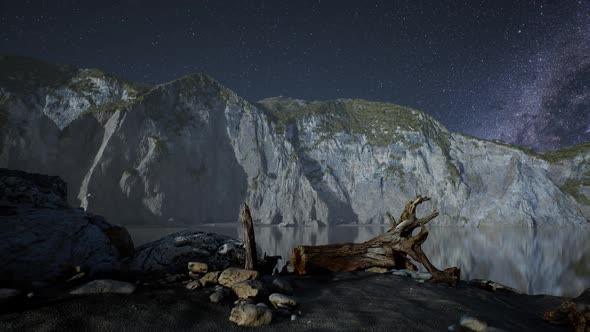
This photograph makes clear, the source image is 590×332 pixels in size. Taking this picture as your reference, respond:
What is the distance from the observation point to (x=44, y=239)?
648 cm

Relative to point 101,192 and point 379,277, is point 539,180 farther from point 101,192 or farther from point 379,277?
point 101,192

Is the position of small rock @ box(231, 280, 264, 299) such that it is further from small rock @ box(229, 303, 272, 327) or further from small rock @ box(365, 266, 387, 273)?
small rock @ box(365, 266, 387, 273)

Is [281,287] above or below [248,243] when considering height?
below

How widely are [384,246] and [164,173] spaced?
71870 millimetres

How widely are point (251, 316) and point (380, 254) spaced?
241 inches

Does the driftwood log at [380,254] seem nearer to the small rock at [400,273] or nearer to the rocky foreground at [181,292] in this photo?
the small rock at [400,273]

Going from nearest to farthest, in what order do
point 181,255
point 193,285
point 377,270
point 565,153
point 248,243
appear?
point 193,285
point 248,243
point 181,255
point 377,270
point 565,153

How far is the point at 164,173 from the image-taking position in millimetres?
72750

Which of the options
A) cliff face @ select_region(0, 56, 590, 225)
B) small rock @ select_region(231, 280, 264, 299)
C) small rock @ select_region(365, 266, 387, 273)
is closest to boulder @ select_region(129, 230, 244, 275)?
small rock @ select_region(231, 280, 264, 299)

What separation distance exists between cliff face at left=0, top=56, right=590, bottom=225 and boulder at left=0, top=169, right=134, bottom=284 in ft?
198

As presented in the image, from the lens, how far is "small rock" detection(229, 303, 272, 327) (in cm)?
450

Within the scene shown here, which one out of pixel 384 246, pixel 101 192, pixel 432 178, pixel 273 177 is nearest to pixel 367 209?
pixel 432 178

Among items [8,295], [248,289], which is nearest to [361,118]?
[248,289]

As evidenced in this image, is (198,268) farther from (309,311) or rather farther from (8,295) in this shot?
(8,295)
